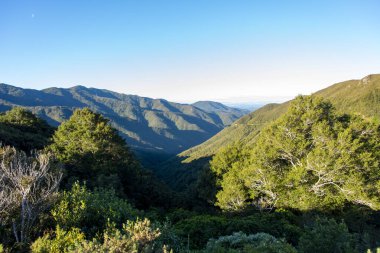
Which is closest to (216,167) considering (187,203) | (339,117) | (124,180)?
(187,203)

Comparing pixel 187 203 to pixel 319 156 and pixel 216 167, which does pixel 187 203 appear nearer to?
pixel 216 167

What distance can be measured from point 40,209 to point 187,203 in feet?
91.1

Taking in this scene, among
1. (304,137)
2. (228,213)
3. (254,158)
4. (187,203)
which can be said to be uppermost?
(304,137)

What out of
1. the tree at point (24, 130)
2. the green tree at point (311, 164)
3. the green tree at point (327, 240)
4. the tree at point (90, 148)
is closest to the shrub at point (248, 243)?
the green tree at point (327, 240)

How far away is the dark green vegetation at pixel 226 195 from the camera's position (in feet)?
41.7

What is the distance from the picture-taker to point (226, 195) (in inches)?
1176

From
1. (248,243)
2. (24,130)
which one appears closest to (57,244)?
(248,243)

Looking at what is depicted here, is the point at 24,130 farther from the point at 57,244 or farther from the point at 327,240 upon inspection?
the point at 327,240

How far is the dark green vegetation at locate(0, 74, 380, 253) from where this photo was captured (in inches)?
500

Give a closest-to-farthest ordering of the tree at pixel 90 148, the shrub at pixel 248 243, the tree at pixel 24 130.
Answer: the shrub at pixel 248 243 → the tree at pixel 90 148 → the tree at pixel 24 130

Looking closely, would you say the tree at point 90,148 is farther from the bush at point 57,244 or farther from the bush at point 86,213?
the bush at point 57,244

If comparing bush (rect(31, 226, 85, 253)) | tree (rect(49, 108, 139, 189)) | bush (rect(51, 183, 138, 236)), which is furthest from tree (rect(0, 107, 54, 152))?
bush (rect(31, 226, 85, 253))

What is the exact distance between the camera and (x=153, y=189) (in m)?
41.0

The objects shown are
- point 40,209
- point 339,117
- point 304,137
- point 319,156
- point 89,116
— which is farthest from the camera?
point 89,116
